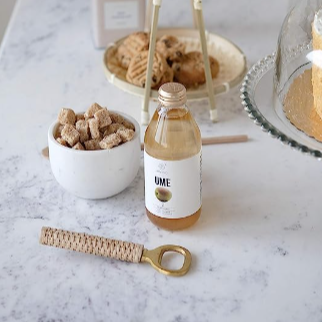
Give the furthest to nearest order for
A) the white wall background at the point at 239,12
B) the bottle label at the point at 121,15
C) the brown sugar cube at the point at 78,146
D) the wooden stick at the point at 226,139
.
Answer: the white wall background at the point at 239,12
the bottle label at the point at 121,15
the wooden stick at the point at 226,139
the brown sugar cube at the point at 78,146

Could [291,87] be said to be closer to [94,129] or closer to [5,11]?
[94,129]

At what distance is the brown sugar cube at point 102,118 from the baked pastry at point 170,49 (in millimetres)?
309

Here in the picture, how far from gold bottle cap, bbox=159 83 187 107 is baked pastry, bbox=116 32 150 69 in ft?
1.37

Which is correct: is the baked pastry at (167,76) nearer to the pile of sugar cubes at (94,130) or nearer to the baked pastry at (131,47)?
the baked pastry at (131,47)

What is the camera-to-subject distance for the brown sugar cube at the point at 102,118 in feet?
3.04

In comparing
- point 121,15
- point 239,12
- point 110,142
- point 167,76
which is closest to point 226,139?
point 167,76

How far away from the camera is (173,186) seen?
859 mm

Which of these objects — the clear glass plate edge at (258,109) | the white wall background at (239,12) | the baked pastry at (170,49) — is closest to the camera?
the clear glass plate edge at (258,109)

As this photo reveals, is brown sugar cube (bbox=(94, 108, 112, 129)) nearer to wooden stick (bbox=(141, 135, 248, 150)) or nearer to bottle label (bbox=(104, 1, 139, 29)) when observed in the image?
wooden stick (bbox=(141, 135, 248, 150))

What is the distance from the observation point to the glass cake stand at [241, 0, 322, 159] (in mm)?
857

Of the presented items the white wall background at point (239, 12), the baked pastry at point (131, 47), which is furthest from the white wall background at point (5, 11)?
the baked pastry at point (131, 47)

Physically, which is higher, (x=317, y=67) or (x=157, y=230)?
(x=317, y=67)

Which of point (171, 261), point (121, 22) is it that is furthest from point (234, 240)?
point (121, 22)

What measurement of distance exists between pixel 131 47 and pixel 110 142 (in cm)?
40
